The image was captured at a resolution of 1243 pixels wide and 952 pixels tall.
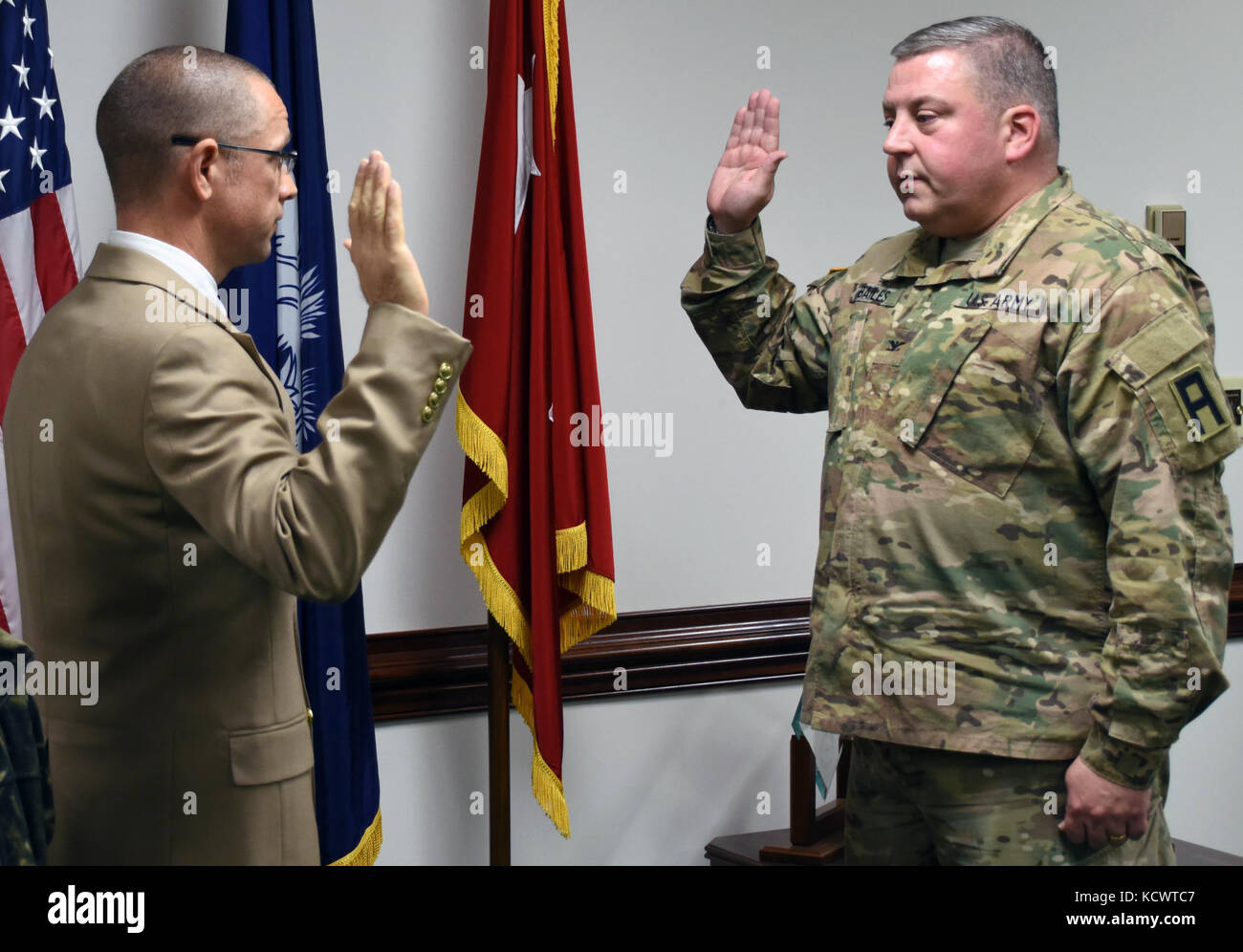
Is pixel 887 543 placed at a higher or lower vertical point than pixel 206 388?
lower

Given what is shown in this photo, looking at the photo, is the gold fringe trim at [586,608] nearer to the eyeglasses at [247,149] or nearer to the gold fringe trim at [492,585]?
the gold fringe trim at [492,585]

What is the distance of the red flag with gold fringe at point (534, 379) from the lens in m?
2.51

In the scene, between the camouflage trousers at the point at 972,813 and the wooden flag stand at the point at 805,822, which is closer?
the camouflage trousers at the point at 972,813

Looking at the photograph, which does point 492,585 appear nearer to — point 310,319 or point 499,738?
point 499,738

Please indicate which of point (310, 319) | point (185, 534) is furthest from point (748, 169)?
point (185, 534)

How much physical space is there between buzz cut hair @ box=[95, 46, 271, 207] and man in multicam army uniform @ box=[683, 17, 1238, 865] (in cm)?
95

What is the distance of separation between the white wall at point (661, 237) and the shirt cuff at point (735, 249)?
0.89 meters

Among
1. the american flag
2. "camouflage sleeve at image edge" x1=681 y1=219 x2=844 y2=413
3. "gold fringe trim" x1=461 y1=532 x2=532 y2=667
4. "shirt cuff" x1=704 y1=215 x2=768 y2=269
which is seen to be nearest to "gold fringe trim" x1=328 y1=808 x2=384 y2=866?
"gold fringe trim" x1=461 y1=532 x2=532 y2=667

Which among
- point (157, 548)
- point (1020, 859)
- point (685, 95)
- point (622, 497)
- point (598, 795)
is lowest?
point (598, 795)

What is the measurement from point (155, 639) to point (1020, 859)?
1.15m

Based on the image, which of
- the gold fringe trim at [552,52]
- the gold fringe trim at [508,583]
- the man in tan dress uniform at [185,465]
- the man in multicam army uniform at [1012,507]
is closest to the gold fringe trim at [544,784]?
the gold fringe trim at [508,583]

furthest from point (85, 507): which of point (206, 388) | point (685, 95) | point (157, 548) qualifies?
point (685, 95)

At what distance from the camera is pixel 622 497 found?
2.96m

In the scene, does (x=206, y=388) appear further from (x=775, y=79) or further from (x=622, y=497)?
(x=775, y=79)
